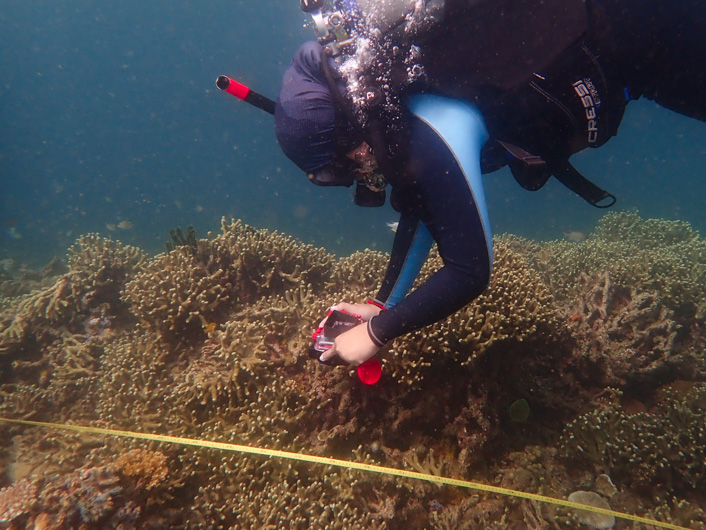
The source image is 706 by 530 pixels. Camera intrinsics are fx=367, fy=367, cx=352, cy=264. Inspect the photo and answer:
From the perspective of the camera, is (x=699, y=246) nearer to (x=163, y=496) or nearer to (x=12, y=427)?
(x=163, y=496)

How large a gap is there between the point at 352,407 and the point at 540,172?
256 cm

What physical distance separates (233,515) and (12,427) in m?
4.30

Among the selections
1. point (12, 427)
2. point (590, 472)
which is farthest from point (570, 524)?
point (12, 427)

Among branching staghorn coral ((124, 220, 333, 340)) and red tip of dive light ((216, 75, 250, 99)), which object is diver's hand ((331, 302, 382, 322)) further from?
branching staghorn coral ((124, 220, 333, 340))

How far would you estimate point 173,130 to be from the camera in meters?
94.8

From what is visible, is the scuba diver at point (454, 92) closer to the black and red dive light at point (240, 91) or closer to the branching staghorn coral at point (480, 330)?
the black and red dive light at point (240, 91)

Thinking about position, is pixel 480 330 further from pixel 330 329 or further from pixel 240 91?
pixel 240 91

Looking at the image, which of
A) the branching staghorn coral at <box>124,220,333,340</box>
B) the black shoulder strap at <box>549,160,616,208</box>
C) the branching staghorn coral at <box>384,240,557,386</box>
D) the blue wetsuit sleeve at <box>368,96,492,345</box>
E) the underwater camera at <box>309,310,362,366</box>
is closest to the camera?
the blue wetsuit sleeve at <box>368,96,492,345</box>

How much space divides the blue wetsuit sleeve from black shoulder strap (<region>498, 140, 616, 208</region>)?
0.36 m

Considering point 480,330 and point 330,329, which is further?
point 480,330

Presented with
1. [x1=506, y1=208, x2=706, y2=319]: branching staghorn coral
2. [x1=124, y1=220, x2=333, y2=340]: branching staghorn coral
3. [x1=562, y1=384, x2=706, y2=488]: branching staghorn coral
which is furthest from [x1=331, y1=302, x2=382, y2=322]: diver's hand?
[x1=506, y1=208, x2=706, y2=319]: branching staghorn coral

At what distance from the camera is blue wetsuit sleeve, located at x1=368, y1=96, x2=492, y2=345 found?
5.68 feet

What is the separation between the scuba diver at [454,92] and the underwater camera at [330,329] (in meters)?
0.15

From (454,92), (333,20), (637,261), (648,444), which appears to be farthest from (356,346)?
(637,261)
